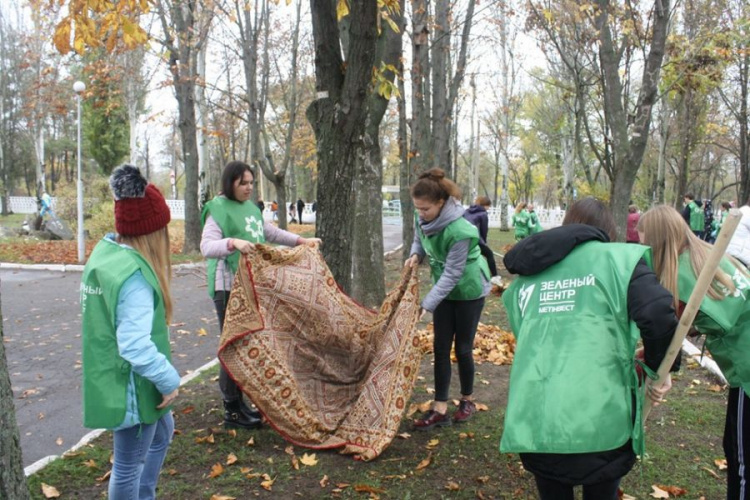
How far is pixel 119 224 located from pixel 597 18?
910cm

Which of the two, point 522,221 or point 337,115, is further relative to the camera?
point 522,221

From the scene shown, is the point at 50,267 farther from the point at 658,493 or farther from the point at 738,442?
the point at 738,442

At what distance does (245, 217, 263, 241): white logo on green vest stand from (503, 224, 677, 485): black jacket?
2709 mm

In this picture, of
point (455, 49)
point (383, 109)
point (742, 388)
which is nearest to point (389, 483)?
point (742, 388)

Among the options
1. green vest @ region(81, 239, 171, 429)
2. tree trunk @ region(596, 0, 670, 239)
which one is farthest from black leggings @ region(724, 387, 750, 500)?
tree trunk @ region(596, 0, 670, 239)

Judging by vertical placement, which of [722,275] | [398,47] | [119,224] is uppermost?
[398,47]

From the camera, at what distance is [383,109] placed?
7.86m

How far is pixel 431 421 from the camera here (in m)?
4.66

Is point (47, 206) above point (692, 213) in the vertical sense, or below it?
above

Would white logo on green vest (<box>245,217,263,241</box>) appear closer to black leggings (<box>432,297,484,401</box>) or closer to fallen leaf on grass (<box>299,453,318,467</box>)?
black leggings (<box>432,297,484,401</box>)

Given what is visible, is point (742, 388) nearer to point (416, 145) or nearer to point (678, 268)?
point (678, 268)

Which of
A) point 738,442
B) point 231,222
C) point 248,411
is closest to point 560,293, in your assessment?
point 738,442

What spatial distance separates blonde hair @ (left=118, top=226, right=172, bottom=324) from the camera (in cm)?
276

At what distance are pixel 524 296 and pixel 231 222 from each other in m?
2.73
